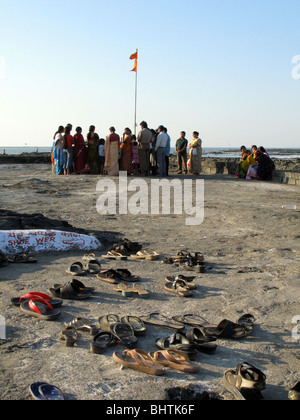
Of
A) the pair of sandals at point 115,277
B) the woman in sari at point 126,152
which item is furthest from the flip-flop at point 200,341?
the woman in sari at point 126,152

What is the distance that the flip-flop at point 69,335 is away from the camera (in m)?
3.20

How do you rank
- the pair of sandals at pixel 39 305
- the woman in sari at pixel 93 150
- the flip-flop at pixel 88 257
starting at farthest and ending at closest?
the woman in sari at pixel 93 150 → the flip-flop at pixel 88 257 → the pair of sandals at pixel 39 305

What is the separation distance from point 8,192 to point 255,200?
21.1 feet

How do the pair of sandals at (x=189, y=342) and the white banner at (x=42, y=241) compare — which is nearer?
the pair of sandals at (x=189, y=342)

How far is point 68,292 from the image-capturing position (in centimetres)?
417

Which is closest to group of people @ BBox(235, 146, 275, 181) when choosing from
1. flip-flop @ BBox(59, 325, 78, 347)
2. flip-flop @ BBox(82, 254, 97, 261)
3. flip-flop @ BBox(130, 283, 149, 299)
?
flip-flop @ BBox(82, 254, 97, 261)

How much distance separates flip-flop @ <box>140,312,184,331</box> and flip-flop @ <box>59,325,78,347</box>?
1.97 ft

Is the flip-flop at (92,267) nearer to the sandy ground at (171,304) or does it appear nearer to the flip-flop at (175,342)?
the sandy ground at (171,304)

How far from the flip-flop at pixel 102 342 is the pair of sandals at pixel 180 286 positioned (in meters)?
1.25

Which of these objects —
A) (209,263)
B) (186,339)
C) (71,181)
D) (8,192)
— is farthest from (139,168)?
(186,339)

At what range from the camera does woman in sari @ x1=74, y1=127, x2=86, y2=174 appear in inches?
638

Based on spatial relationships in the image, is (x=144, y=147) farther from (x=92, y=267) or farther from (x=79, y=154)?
(x=92, y=267)

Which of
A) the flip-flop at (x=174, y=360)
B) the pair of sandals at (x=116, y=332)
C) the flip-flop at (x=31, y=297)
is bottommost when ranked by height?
the flip-flop at (x=174, y=360)
